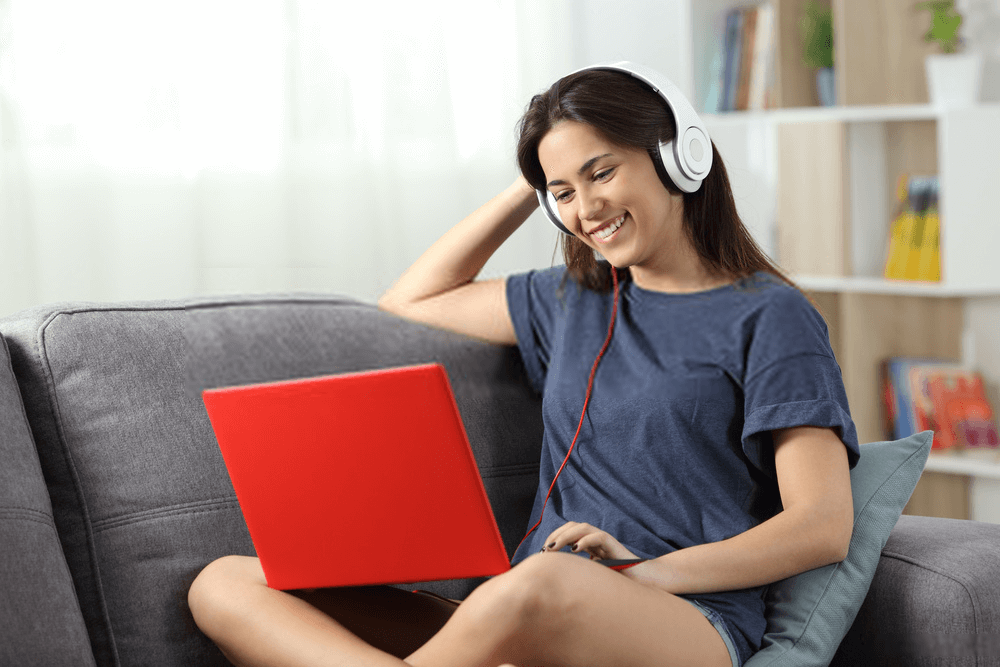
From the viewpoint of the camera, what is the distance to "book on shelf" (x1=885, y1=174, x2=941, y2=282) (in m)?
2.40

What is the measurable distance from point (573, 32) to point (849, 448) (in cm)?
180

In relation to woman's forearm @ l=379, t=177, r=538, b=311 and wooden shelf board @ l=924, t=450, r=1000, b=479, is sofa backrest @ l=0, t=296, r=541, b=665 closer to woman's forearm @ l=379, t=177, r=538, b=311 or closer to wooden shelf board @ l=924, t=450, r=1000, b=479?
woman's forearm @ l=379, t=177, r=538, b=311

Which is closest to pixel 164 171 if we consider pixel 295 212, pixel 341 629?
pixel 295 212

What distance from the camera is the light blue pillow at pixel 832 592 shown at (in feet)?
3.70

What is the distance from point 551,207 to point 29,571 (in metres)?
0.72

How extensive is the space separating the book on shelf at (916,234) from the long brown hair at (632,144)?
4.08 ft

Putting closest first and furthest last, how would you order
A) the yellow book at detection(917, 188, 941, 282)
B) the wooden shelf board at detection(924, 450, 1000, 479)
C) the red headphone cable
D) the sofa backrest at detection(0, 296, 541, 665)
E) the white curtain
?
the sofa backrest at detection(0, 296, 541, 665), the red headphone cable, the white curtain, the wooden shelf board at detection(924, 450, 1000, 479), the yellow book at detection(917, 188, 941, 282)

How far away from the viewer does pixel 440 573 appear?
1.00 m

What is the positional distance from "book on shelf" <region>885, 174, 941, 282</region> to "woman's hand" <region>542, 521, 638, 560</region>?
157 centimetres

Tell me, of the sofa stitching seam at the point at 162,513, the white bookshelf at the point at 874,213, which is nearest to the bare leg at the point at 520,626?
the sofa stitching seam at the point at 162,513

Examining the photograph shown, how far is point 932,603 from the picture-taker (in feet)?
3.64

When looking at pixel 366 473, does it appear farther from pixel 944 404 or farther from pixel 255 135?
pixel 944 404

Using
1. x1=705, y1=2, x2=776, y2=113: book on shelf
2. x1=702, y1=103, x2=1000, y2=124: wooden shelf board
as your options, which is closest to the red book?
x1=702, y1=103, x2=1000, y2=124: wooden shelf board

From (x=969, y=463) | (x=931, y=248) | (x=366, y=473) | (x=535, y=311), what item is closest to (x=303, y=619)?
(x=366, y=473)
